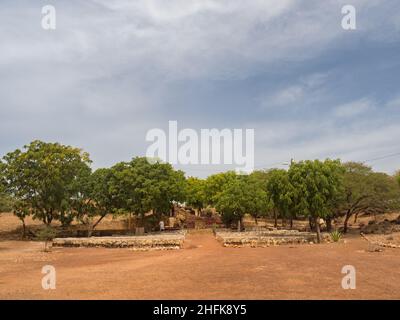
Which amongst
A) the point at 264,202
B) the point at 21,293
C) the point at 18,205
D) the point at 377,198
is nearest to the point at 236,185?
the point at 264,202

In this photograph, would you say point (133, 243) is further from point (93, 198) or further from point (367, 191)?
point (367, 191)

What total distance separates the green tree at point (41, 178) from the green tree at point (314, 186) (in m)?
23.1

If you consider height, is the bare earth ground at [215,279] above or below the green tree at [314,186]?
below

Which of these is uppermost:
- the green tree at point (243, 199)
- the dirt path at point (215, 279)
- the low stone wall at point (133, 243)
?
the green tree at point (243, 199)

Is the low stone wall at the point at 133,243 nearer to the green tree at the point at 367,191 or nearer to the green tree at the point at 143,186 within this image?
the green tree at the point at 143,186

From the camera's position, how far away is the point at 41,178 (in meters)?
40.0

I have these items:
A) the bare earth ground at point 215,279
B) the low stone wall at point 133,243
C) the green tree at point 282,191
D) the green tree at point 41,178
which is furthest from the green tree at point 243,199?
the bare earth ground at point 215,279

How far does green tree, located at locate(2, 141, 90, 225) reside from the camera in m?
39.5

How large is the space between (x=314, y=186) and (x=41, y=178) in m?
27.5

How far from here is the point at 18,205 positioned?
39.2 metres

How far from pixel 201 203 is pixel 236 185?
23371 mm

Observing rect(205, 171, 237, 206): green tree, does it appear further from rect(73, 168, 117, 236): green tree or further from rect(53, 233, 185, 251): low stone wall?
rect(53, 233, 185, 251): low stone wall

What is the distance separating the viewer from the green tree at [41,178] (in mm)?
39531

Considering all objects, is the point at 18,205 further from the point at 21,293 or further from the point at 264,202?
the point at 21,293
